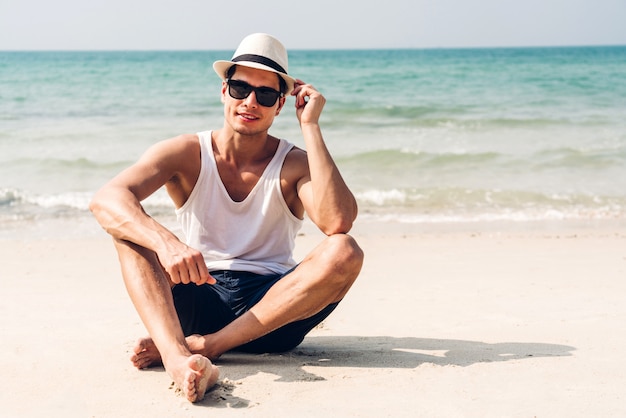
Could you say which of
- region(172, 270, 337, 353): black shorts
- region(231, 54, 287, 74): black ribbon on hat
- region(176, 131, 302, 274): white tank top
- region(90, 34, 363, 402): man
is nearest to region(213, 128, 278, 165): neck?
region(90, 34, 363, 402): man

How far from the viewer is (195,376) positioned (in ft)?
10.1

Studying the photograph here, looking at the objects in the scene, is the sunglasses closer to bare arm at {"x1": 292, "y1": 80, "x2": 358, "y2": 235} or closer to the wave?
bare arm at {"x1": 292, "y1": 80, "x2": 358, "y2": 235}

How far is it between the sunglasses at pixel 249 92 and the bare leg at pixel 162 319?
3.13ft

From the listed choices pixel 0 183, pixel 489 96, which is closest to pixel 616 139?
pixel 489 96

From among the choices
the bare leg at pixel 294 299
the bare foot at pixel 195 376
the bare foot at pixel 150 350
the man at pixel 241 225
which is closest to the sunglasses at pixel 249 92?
the man at pixel 241 225

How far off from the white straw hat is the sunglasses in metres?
0.09

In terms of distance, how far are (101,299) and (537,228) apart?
16.3 feet

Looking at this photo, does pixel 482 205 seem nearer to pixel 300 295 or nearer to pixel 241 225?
pixel 241 225

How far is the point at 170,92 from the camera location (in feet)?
83.4

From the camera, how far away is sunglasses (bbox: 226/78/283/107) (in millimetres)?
3902

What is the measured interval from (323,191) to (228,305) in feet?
2.37

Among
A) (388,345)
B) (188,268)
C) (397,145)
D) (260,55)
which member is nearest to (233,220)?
(188,268)

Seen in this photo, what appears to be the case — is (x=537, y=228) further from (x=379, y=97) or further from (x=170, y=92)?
(x=170, y=92)

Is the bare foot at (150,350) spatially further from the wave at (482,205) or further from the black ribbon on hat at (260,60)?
the wave at (482,205)
